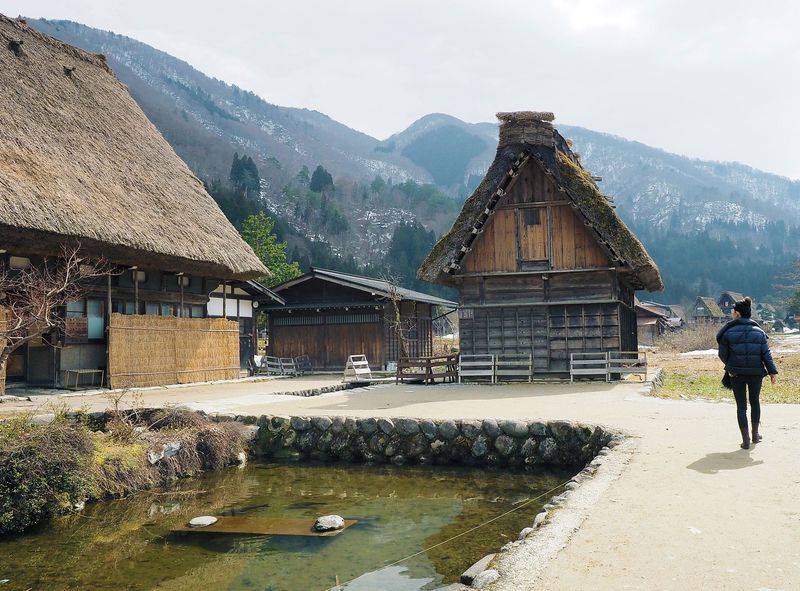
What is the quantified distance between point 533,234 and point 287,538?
13.3 m

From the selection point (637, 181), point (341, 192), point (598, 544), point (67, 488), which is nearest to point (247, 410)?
point (67, 488)

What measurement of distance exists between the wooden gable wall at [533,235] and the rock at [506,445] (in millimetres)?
9331

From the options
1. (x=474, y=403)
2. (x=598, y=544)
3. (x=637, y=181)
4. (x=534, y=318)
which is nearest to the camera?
(x=598, y=544)

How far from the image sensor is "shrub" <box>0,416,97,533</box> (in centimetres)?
689

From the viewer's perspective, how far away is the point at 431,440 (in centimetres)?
968

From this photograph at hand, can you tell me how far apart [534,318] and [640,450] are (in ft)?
35.7

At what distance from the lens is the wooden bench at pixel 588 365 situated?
16578mm

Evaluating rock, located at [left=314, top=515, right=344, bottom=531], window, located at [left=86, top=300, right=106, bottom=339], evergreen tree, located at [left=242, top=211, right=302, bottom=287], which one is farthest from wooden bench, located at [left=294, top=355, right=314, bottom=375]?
rock, located at [left=314, top=515, right=344, bottom=531]

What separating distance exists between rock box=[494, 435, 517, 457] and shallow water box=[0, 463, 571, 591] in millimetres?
315

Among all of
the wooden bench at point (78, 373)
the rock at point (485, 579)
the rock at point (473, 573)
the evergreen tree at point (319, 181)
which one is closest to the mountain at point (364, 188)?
the evergreen tree at point (319, 181)

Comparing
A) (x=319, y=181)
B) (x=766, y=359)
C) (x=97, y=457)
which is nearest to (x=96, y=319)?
(x=97, y=457)

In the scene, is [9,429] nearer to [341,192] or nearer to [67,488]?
[67,488]

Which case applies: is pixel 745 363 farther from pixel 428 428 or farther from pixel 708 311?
pixel 708 311

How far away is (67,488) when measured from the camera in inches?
291
